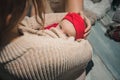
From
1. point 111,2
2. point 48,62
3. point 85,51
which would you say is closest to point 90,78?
point 85,51

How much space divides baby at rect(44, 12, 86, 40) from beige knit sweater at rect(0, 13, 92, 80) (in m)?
0.11

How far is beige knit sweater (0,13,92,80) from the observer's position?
852 millimetres

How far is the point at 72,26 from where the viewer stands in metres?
1.05

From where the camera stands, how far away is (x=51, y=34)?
936mm

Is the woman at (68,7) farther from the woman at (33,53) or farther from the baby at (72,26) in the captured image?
the woman at (33,53)

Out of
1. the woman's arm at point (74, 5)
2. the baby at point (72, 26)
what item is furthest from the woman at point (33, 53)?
the woman's arm at point (74, 5)

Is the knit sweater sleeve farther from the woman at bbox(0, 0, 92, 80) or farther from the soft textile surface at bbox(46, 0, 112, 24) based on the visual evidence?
the soft textile surface at bbox(46, 0, 112, 24)

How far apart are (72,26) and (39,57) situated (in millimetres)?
247

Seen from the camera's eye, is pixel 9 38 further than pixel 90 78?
No

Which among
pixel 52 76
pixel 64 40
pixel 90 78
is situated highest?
pixel 64 40

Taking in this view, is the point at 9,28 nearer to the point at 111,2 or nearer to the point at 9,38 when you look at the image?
the point at 9,38

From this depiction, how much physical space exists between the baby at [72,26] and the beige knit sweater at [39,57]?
0.11 metres

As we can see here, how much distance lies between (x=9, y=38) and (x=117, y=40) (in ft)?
2.55

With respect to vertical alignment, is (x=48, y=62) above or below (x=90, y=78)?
above
